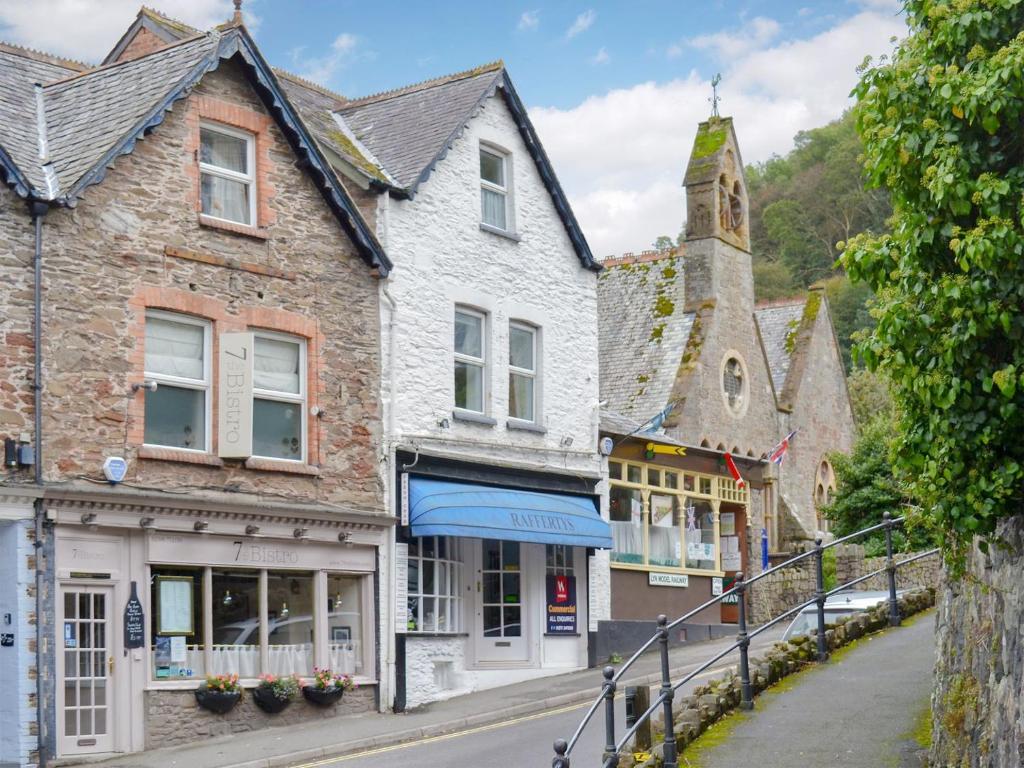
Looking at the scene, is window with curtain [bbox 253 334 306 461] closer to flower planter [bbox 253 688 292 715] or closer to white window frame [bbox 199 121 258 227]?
white window frame [bbox 199 121 258 227]

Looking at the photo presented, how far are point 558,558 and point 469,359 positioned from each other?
4035 millimetres

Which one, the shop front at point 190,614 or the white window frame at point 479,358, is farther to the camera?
the white window frame at point 479,358

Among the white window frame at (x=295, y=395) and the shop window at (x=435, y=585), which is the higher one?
the white window frame at (x=295, y=395)

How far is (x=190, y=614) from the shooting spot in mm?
19625

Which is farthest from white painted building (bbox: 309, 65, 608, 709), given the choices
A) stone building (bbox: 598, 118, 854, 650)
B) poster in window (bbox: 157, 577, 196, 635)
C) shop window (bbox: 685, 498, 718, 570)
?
shop window (bbox: 685, 498, 718, 570)

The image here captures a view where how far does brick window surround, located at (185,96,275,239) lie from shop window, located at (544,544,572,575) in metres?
7.97

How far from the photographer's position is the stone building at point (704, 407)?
2964 centimetres

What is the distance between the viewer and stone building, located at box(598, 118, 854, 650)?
2964cm

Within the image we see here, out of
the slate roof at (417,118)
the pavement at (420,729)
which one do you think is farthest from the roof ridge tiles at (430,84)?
the pavement at (420,729)

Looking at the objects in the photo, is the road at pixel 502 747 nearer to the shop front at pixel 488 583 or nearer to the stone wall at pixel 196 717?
the stone wall at pixel 196 717

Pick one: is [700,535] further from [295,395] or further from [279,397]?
[279,397]

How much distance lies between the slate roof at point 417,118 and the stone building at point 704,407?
6774 millimetres

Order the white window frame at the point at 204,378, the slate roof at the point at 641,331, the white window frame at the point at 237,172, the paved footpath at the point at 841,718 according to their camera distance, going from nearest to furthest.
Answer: the paved footpath at the point at 841,718
the white window frame at the point at 204,378
the white window frame at the point at 237,172
the slate roof at the point at 641,331

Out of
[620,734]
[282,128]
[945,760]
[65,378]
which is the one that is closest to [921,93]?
[945,760]
